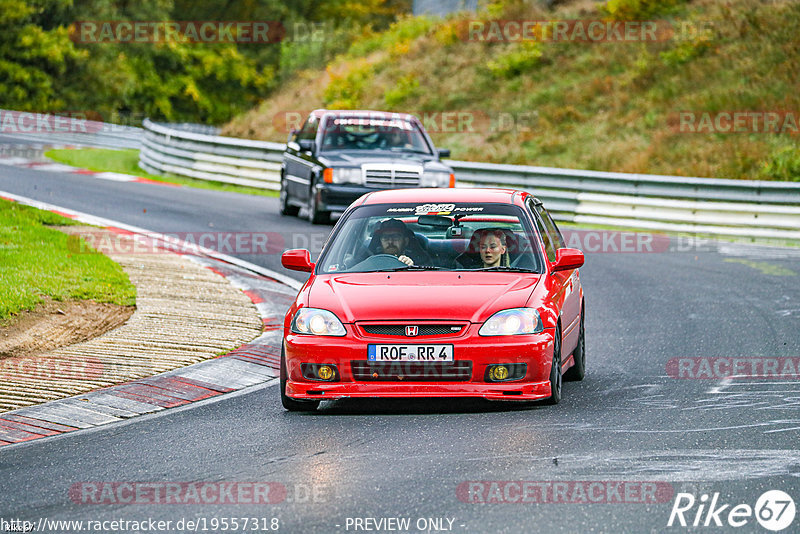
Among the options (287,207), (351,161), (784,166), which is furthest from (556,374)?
(784,166)

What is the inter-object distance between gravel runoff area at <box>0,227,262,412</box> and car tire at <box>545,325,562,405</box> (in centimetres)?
317

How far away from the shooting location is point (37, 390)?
9266 mm

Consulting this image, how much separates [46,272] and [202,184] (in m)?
15.0

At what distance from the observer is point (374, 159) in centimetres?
2139

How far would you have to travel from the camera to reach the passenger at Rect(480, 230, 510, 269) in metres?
9.54

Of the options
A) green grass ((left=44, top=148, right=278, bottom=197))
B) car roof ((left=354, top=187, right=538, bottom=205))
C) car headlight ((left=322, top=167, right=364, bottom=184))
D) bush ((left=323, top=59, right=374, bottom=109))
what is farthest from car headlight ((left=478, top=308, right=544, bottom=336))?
bush ((left=323, top=59, right=374, bottom=109))

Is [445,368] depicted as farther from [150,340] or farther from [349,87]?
[349,87]

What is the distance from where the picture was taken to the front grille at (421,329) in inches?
331

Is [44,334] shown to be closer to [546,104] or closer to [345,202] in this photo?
[345,202]

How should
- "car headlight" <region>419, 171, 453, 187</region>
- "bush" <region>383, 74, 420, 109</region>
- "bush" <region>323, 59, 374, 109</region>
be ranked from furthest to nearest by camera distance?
"bush" <region>323, 59, 374, 109</region> → "bush" <region>383, 74, 420, 109</region> → "car headlight" <region>419, 171, 453, 187</region>

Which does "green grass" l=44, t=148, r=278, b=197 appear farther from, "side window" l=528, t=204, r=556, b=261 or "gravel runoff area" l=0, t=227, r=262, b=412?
"side window" l=528, t=204, r=556, b=261

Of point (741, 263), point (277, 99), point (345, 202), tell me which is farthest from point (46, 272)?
point (277, 99)

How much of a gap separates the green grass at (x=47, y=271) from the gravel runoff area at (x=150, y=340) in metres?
0.27

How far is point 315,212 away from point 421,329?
42.0 feet
